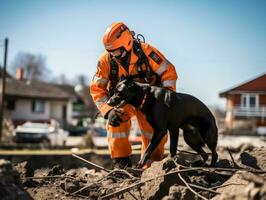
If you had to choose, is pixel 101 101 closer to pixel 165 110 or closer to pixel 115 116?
pixel 115 116

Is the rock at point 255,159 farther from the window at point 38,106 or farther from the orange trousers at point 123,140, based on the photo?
the window at point 38,106

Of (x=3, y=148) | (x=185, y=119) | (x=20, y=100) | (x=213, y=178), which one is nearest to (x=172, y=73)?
(x=185, y=119)

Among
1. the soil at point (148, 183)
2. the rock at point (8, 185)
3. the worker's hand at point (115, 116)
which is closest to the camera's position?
the rock at point (8, 185)

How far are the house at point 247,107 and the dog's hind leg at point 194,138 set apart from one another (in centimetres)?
4933

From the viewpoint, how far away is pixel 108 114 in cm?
649

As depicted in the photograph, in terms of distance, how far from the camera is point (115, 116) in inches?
249

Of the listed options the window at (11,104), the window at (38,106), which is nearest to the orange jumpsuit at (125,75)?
the window at (11,104)

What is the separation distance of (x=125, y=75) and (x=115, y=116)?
0.71m

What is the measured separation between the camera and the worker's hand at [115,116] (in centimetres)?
632

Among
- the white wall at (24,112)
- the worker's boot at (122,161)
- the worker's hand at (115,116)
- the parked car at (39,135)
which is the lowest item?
the parked car at (39,135)

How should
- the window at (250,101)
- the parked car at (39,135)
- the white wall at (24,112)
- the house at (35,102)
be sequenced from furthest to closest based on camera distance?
1. the window at (250,101)
2. the white wall at (24,112)
3. the house at (35,102)
4. the parked car at (39,135)

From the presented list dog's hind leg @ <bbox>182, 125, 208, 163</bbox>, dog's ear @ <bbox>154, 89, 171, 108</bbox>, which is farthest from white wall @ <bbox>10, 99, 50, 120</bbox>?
dog's ear @ <bbox>154, 89, 171, 108</bbox>

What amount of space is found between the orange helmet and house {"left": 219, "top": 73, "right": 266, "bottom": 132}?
→ 49654mm

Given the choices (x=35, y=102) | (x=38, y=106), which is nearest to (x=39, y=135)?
(x=35, y=102)
